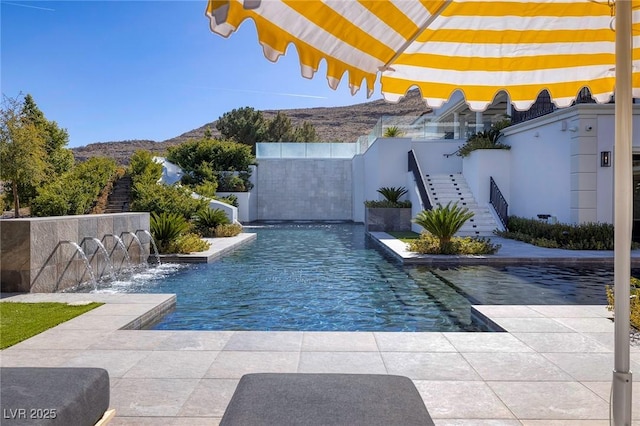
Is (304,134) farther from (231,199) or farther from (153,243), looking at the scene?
(153,243)

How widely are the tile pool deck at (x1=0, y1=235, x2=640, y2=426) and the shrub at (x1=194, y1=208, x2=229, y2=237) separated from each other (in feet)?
38.3

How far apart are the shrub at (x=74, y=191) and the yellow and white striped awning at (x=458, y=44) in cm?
1658

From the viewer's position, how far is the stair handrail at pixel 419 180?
17828mm

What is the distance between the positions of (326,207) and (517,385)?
2790 centimetres

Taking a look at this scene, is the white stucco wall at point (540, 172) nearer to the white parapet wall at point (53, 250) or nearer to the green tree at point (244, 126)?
the white parapet wall at point (53, 250)

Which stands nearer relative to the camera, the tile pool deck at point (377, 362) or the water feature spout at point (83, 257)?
the tile pool deck at point (377, 362)

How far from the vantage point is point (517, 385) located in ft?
13.1

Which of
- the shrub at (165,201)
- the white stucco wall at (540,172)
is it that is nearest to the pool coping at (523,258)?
the white stucco wall at (540,172)

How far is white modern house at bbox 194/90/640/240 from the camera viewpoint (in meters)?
13.8

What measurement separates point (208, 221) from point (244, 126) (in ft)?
104

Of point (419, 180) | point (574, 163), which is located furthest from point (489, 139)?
point (574, 163)

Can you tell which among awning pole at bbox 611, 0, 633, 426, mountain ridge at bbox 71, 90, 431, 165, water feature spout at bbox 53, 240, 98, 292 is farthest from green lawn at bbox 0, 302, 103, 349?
mountain ridge at bbox 71, 90, 431, 165

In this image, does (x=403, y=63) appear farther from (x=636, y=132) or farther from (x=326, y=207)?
(x=326, y=207)

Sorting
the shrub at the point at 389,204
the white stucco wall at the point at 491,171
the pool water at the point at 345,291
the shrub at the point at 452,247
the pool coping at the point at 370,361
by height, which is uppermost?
the white stucco wall at the point at 491,171
